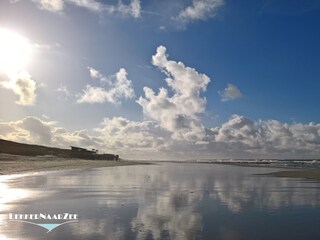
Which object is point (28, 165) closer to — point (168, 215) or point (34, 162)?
point (34, 162)

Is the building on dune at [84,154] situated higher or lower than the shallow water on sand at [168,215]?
higher

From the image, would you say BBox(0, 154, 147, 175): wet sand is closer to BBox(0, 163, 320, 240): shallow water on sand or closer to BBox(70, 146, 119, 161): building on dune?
BBox(0, 163, 320, 240): shallow water on sand

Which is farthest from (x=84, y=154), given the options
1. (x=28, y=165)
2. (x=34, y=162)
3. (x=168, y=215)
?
(x=168, y=215)

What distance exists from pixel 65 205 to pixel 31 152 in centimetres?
12488

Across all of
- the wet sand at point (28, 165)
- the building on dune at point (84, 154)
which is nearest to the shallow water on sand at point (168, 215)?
the wet sand at point (28, 165)

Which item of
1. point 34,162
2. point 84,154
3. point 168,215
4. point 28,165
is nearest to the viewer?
point 168,215

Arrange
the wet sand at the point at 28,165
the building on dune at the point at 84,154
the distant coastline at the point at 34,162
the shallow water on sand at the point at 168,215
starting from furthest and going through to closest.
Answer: the building on dune at the point at 84,154, the distant coastline at the point at 34,162, the wet sand at the point at 28,165, the shallow water on sand at the point at 168,215

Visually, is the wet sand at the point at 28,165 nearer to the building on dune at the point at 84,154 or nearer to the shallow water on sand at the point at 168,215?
the shallow water on sand at the point at 168,215

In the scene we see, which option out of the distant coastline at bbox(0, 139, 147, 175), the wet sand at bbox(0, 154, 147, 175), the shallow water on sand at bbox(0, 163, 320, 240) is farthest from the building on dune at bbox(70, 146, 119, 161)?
the shallow water on sand at bbox(0, 163, 320, 240)

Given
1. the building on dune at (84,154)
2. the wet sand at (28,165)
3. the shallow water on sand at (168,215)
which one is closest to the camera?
the shallow water on sand at (168,215)

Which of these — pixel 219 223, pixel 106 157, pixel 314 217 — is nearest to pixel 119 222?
pixel 219 223

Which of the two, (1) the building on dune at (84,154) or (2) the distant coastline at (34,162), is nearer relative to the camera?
(2) the distant coastline at (34,162)

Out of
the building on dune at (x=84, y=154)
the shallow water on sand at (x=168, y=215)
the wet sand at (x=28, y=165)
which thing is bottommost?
the shallow water on sand at (x=168, y=215)

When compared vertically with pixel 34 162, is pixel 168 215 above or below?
below
